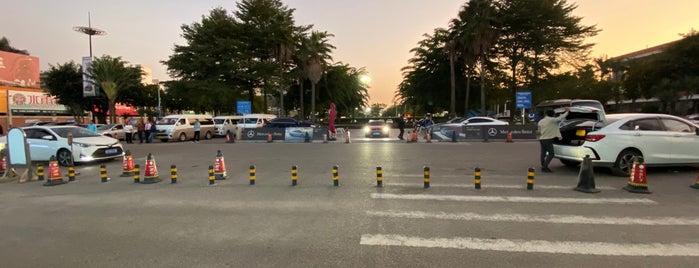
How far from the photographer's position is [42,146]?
12859 millimetres

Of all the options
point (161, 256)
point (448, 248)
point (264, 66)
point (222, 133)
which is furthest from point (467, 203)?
point (264, 66)

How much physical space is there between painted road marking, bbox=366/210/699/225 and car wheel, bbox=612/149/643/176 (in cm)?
364

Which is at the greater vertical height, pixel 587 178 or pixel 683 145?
pixel 683 145

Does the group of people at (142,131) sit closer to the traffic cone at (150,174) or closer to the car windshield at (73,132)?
the car windshield at (73,132)

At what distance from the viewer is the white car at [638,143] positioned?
8664mm

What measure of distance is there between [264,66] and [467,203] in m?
35.8

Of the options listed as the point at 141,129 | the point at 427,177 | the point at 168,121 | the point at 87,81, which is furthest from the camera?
the point at 87,81

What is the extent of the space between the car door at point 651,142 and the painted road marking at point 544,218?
3.95 meters

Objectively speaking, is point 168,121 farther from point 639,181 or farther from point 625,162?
point 639,181

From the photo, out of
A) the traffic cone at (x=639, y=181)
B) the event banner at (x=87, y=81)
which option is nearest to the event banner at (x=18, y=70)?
the event banner at (x=87, y=81)

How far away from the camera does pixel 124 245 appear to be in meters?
4.57

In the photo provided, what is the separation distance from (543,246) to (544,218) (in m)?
1.31

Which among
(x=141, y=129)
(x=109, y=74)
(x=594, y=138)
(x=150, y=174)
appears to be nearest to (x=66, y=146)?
(x=150, y=174)

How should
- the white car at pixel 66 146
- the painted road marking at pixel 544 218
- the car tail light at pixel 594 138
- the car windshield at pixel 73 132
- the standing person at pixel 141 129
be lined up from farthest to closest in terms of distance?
the standing person at pixel 141 129, the car windshield at pixel 73 132, the white car at pixel 66 146, the car tail light at pixel 594 138, the painted road marking at pixel 544 218
